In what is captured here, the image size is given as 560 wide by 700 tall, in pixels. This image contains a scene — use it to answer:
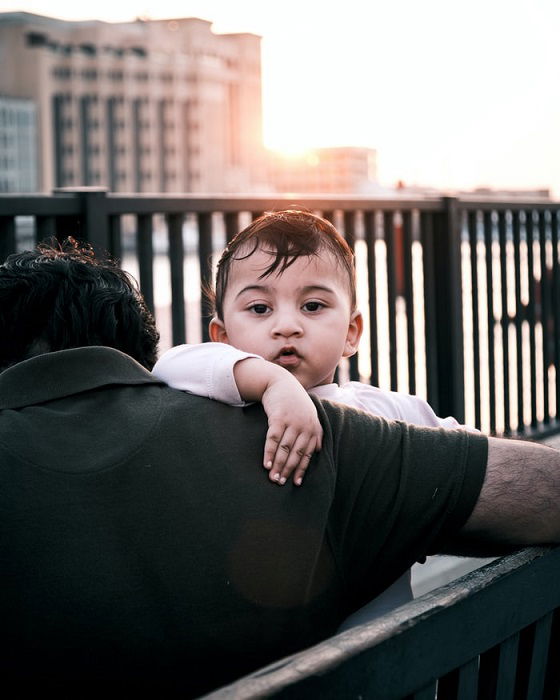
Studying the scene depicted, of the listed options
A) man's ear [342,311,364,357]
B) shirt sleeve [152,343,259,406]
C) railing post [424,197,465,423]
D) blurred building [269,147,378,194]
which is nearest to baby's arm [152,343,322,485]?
shirt sleeve [152,343,259,406]

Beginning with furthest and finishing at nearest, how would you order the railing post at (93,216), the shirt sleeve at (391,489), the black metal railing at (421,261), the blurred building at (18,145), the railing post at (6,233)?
1. the blurred building at (18,145)
2. the black metal railing at (421,261)
3. the railing post at (93,216)
4. the railing post at (6,233)
5. the shirt sleeve at (391,489)

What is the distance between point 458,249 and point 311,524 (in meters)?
4.08

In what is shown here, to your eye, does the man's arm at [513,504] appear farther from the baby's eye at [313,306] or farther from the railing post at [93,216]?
the railing post at [93,216]

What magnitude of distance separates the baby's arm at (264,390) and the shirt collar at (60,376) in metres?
0.18

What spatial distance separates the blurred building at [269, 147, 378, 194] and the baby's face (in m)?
165

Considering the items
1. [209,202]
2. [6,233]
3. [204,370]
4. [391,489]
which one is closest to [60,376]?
[204,370]

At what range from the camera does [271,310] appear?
2.20 metres

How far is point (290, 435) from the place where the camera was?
56.2 inches

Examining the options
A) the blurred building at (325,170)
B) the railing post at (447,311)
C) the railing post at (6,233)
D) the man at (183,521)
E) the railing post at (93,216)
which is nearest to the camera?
the man at (183,521)

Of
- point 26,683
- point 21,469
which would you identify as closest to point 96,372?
point 21,469

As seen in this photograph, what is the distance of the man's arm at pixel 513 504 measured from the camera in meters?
1.60

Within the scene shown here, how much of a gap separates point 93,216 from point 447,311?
2301 millimetres

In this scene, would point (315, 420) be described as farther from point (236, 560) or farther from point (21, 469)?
point (21, 469)

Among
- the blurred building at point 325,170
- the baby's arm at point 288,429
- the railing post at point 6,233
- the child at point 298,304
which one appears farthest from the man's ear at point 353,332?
the blurred building at point 325,170
